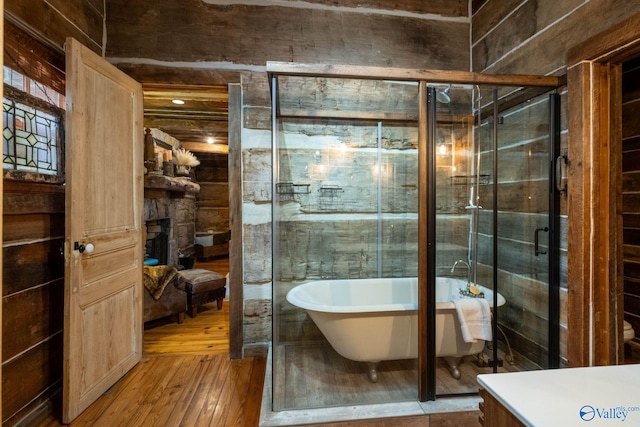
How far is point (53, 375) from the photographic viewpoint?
5.86ft

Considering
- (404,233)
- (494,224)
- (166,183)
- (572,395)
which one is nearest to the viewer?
(572,395)

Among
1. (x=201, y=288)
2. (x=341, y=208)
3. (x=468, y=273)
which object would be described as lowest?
(x=201, y=288)

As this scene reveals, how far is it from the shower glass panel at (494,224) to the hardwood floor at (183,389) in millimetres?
1293

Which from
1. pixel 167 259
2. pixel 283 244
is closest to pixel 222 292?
pixel 283 244

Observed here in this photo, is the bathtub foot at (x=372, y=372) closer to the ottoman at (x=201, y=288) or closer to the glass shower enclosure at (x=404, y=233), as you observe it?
the glass shower enclosure at (x=404, y=233)

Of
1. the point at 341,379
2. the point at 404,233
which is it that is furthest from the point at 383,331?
the point at 404,233

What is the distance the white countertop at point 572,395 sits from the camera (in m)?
0.69

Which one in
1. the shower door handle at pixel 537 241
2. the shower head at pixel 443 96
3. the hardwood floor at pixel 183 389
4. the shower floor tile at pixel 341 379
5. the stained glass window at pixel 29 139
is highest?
the shower head at pixel 443 96

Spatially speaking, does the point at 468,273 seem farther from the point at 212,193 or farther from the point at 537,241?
the point at 212,193

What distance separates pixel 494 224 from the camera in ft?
6.94

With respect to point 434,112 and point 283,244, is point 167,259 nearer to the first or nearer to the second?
point 283,244

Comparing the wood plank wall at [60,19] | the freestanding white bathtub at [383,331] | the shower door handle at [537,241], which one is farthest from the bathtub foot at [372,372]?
the wood plank wall at [60,19]

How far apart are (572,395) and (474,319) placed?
1171mm

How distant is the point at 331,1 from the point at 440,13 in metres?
0.98
